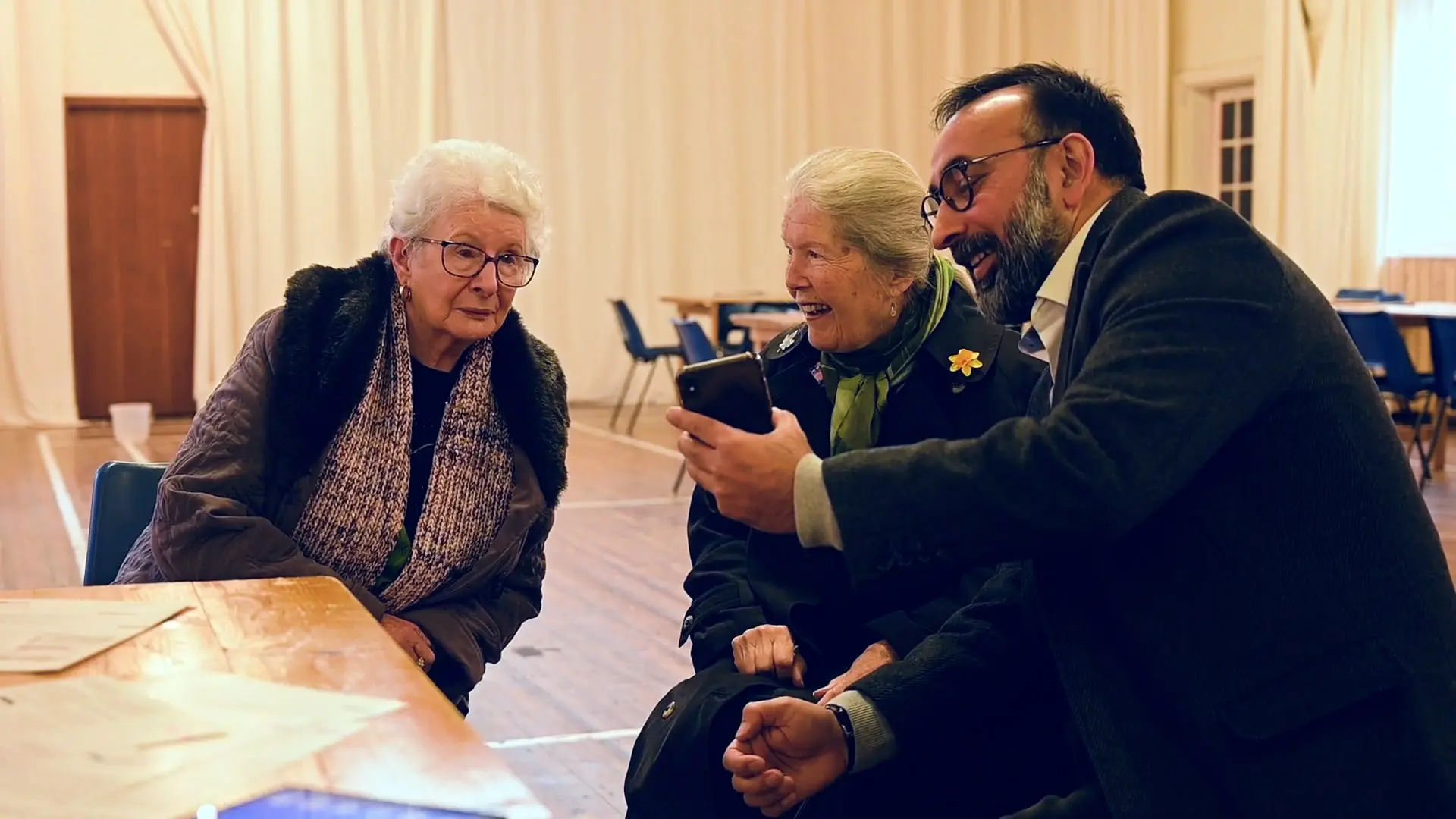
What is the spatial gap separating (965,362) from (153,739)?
1300mm

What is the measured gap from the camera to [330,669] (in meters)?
1.60

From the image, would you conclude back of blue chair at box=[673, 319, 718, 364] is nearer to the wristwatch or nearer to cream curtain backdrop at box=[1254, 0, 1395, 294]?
cream curtain backdrop at box=[1254, 0, 1395, 294]

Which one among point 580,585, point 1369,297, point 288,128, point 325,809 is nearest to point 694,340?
point 580,585

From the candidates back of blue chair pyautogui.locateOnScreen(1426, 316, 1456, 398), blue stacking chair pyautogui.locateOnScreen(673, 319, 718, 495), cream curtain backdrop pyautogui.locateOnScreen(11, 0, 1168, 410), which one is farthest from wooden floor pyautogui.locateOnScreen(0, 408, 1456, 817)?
cream curtain backdrop pyautogui.locateOnScreen(11, 0, 1168, 410)

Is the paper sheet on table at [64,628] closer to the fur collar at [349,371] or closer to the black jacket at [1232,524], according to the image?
the fur collar at [349,371]

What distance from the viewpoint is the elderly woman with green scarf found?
7.04 ft

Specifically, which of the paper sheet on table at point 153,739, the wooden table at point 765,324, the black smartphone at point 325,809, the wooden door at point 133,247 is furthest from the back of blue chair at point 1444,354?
the wooden door at point 133,247

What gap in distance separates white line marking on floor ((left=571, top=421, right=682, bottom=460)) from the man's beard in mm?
6956

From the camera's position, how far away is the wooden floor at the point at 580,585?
358 centimetres

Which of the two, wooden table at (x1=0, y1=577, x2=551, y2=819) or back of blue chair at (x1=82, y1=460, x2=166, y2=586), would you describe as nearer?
wooden table at (x1=0, y1=577, x2=551, y2=819)

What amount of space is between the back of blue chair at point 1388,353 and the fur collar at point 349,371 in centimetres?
554

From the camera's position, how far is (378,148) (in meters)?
11.0

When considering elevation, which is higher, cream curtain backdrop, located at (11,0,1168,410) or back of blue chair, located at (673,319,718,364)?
cream curtain backdrop, located at (11,0,1168,410)

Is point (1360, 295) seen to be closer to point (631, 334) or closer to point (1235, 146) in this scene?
point (1235, 146)
